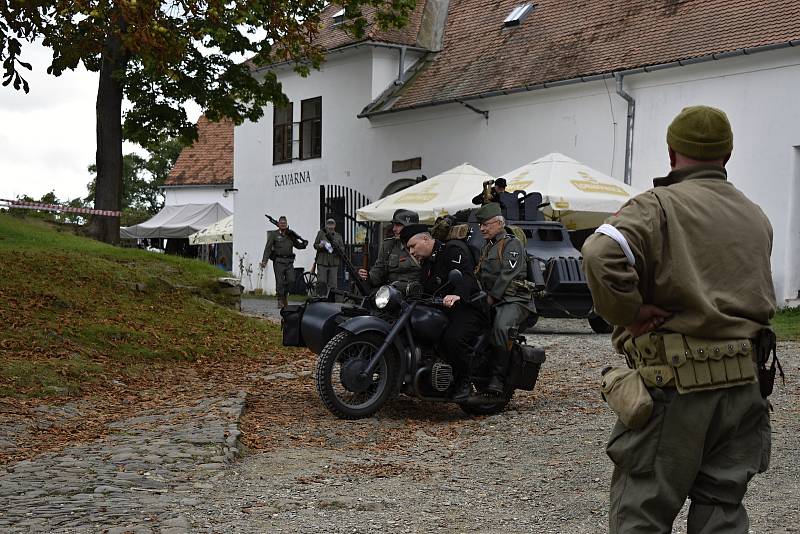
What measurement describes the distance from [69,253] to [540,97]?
37.4 feet

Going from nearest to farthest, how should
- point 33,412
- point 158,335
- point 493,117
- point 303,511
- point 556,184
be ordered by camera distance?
point 303,511
point 33,412
point 158,335
point 556,184
point 493,117

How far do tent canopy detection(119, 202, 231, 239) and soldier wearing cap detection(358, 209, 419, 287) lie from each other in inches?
1532

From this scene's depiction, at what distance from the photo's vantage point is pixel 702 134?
3859 mm

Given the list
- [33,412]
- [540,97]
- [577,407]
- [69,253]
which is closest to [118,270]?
[69,253]

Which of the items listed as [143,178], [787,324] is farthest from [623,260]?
[143,178]

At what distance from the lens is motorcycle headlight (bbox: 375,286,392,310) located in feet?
30.9

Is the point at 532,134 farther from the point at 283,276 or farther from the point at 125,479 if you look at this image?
the point at 125,479

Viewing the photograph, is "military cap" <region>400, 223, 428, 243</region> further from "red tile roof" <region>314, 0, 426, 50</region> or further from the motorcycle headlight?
"red tile roof" <region>314, 0, 426, 50</region>

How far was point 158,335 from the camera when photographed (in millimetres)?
14203

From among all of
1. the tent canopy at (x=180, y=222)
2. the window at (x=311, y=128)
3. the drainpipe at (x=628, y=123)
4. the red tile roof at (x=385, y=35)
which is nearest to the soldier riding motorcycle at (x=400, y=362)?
the drainpipe at (x=628, y=123)

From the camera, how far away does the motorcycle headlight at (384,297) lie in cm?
941

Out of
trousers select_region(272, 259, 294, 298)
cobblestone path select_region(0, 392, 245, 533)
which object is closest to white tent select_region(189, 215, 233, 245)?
trousers select_region(272, 259, 294, 298)

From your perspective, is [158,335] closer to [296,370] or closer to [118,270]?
[296,370]

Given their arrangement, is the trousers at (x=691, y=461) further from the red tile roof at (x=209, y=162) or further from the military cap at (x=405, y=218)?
the red tile roof at (x=209, y=162)
